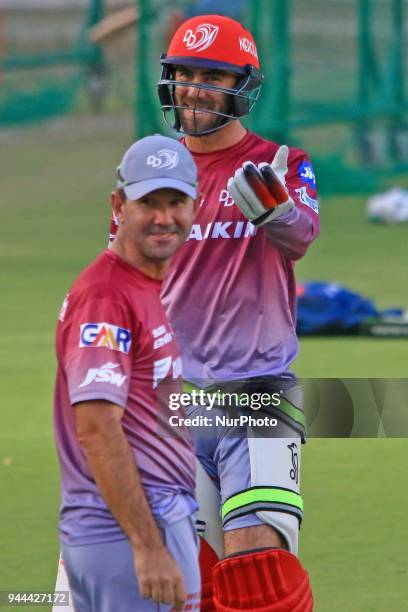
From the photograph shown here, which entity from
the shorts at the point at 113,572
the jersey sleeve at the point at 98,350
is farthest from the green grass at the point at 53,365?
the jersey sleeve at the point at 98,350

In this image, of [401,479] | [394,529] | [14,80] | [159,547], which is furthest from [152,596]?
[14,80]

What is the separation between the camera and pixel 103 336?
192 inches

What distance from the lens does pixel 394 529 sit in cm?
860

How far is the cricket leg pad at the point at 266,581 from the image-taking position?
6.19 m

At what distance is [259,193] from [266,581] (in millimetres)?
1368

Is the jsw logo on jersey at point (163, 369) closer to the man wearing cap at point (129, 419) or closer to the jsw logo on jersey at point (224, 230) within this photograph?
the man wearing cap at point (129, 419)

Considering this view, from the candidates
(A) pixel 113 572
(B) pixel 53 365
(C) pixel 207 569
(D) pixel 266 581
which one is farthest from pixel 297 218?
(B) pixel 53 365

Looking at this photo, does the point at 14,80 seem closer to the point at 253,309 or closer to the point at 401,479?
the point at 401,479

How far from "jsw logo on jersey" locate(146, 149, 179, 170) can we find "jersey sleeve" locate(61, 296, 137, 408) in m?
0.44

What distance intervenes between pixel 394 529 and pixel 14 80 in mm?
17756

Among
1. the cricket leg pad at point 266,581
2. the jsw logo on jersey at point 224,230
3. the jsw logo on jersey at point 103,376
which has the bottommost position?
the cricket leg pad at point 266,581

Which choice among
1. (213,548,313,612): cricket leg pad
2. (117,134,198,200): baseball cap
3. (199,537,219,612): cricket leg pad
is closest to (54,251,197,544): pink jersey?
(117,134,198,200): baseball cap

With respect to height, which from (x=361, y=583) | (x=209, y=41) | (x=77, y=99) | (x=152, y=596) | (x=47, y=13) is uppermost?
(x=47, y=13)

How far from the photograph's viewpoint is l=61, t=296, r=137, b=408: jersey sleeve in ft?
15.9
